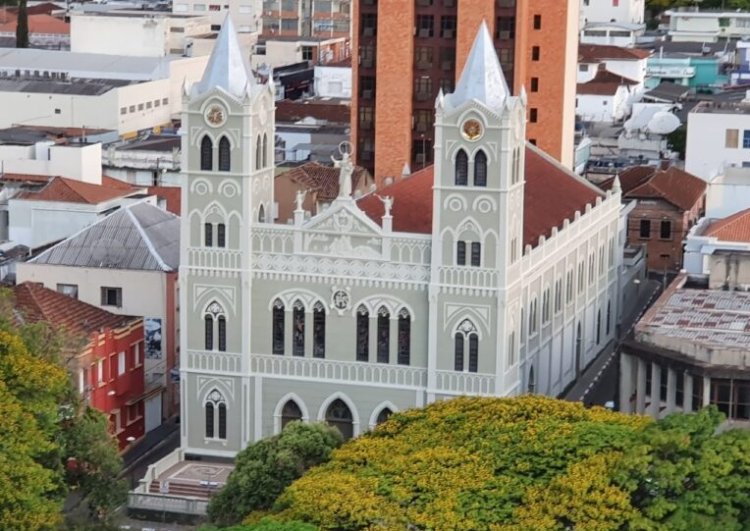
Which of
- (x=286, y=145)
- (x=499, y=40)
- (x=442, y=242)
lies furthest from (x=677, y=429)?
(x=286, y=145)

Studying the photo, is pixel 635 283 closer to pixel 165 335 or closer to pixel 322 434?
pixel 165 335

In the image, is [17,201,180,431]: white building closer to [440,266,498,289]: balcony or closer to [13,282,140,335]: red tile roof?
[13,282,140,335]: red tile roof

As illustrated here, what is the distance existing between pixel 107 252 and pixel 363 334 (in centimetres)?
1620

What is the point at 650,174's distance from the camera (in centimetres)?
13150

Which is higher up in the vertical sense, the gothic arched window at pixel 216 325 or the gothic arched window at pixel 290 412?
the gothic arched window at pixel 216 325

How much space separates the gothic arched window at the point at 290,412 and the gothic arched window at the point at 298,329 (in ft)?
7.17

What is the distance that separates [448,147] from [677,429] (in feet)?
71.3

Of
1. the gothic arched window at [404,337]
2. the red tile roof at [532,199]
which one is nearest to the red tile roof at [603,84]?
the red tile roof at [532,199]

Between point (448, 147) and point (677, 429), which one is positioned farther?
point (448, 147)

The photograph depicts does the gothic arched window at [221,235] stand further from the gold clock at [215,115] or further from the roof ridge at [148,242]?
the roof ridge at [148,242]

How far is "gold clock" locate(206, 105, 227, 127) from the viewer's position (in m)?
84.9

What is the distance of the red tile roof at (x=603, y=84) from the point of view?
17450cm

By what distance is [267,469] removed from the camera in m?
72.8

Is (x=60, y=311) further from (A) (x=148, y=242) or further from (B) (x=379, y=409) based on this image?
(B) (x=379, y=409)
